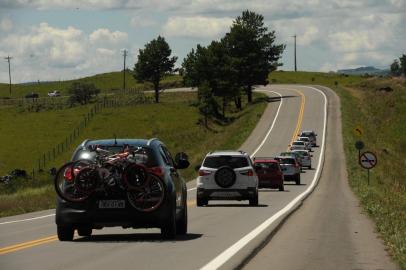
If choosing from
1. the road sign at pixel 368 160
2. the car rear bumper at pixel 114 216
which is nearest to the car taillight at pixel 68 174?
the car rear bumper at pixel 114 216

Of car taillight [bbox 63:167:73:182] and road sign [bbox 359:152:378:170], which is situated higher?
car taillight [bbox 63:167:73:182]

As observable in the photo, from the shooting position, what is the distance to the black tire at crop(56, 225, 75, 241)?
1709 cm

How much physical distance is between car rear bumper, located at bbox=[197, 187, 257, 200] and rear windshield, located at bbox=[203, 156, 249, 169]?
98 centimetres

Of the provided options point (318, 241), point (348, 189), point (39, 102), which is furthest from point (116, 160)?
point (39, 102)

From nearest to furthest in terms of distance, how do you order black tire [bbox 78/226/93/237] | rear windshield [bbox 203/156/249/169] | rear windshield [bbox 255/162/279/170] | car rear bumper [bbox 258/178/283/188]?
1. black tire [bbox 78/226/93/237]
2. rear windshield [bbox 203/156/249/169]
3. car rear bumper [bbox 258/178/283/188]
4. rear windshield [bbox 255/162/279/170]

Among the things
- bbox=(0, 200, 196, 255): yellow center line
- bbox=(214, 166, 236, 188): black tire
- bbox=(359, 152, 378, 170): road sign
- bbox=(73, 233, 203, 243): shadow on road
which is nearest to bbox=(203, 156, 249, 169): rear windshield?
bbox=(214, 166, 236, 188): black tire

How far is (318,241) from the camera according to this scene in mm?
17641

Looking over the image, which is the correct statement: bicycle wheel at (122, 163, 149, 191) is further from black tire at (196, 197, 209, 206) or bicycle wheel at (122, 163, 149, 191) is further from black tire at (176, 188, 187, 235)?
black tire at (196, 197, 209, 206)

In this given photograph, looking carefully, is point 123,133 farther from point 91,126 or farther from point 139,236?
point 139,236

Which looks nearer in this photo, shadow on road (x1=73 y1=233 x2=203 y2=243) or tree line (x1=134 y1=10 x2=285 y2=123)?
shadow on road (x1=73 y1=233 x2=203 y2=243)

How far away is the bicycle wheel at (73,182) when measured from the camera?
16656 millimetres

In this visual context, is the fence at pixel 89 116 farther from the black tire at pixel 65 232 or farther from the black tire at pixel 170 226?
the black tire at pixel 170 226

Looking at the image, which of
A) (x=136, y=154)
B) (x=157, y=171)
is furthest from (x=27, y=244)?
(x=157, y=171)

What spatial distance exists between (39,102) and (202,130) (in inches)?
1314
